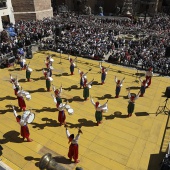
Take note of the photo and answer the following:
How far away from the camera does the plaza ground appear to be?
29.5 feet

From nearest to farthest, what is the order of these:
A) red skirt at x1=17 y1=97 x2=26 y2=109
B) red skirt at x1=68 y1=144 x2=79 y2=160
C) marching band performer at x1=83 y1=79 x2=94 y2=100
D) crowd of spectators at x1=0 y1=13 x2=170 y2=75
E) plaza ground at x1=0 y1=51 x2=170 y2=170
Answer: red skirt at x1=68 y1=144 x2=79 y2=160 → plaza ground at x1=0 y1=51 x2=170 y2=170 → red skirt at x1=17 y1=97 x2=26 y2=109 → marching band performer at x1=83 y1=79 x2=94 y2=100 → crowd of spectators at x1=0 y1=13 x2=170 y2=75

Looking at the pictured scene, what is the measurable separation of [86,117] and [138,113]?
287 centimetres

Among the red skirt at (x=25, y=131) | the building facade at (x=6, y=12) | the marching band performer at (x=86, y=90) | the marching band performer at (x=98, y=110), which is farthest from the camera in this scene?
the building facade at (x=6, y=12)

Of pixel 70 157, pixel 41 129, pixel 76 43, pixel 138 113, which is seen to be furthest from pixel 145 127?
pixel 76 43

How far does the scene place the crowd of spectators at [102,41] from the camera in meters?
18.8

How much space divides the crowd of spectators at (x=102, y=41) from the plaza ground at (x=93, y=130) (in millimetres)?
3772

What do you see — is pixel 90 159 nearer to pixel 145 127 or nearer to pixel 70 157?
pixel 70 157

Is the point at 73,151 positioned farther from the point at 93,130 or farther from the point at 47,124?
the point at 47,124

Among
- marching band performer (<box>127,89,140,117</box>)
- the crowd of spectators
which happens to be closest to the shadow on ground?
marching band performer (<box>127,89,140,117</box>)

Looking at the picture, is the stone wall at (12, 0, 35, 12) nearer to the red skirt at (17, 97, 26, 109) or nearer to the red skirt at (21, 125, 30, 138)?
the red skirt at (17, 97, 26, 109)

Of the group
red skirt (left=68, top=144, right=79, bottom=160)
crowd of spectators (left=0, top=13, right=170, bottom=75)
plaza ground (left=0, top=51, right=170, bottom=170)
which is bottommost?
plaza ground (left=0, top=51, right=170, bottom=170)

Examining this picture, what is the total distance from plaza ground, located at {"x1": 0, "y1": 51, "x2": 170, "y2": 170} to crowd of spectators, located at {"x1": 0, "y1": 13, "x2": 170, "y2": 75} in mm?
3772

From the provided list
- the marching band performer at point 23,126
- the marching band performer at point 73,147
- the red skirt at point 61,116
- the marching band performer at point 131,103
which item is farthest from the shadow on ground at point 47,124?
the marching band performer at point 131,103

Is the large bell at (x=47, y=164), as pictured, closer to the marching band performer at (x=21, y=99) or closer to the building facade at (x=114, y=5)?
the marching band performer at (x=21, y=99)
